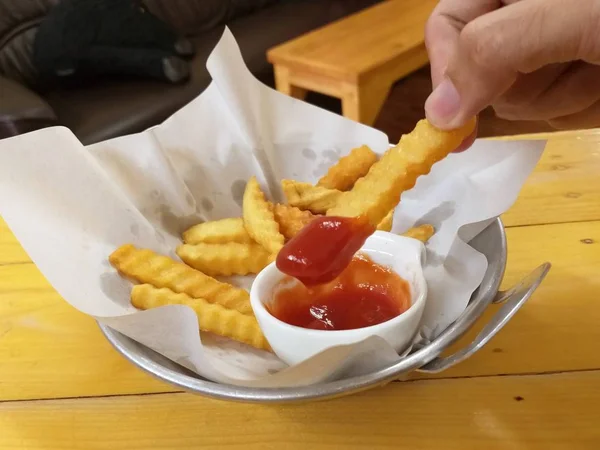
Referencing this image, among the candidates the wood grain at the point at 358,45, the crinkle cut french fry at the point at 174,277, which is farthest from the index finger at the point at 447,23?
the wood grain at the point at 358,45

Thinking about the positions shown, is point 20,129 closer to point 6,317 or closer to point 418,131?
point 6,317

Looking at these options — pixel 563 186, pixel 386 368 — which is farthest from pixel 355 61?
pixel 386 368

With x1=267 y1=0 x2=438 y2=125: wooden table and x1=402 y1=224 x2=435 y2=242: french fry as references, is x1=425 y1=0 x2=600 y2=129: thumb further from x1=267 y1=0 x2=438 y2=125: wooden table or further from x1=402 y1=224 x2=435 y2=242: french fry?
x1=267 y1=0 x2=438 y2=125: wooden table

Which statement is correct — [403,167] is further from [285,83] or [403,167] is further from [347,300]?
[285,83]

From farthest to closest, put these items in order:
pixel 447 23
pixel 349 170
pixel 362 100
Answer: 1. pixel 362 100
2. pixel 349 170
3. pixel 447 23

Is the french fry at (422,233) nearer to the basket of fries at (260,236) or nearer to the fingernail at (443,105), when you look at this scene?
the basket of fries at (260,236)

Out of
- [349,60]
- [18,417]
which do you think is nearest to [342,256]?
[18,417]

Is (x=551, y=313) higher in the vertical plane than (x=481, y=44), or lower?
lower
